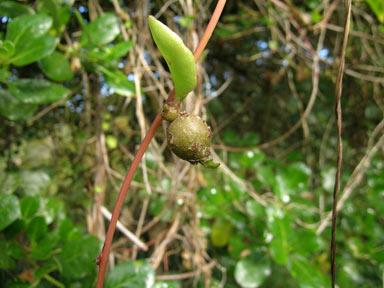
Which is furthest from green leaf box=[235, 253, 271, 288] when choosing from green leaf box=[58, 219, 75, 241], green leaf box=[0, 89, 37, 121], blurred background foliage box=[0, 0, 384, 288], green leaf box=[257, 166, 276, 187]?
green leaf box=[0, 89, 37, 121]

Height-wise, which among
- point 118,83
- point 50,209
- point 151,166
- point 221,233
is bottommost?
point 221,233

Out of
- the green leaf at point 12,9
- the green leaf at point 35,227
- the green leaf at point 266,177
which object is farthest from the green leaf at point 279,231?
the green leaf at point 12,9

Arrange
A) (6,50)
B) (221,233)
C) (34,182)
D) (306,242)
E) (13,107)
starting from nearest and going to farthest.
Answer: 1. (6,50)
2. (13,107)
3. (34,182)
4. (306,242)
5. (221,233)

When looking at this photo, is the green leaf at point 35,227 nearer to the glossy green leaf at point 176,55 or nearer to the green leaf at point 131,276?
the green leaf at point 131,276

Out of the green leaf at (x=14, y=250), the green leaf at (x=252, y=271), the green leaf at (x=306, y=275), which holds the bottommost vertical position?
the green leaf at (x=252, y=271)

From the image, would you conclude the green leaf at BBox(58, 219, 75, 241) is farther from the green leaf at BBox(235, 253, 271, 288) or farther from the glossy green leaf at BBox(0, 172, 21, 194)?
the green leaf at BBox(235, 253, 271, 288)

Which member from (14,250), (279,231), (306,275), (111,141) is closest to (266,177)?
(279,231)

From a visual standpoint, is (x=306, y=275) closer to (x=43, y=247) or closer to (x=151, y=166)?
(x=151, y=166)
